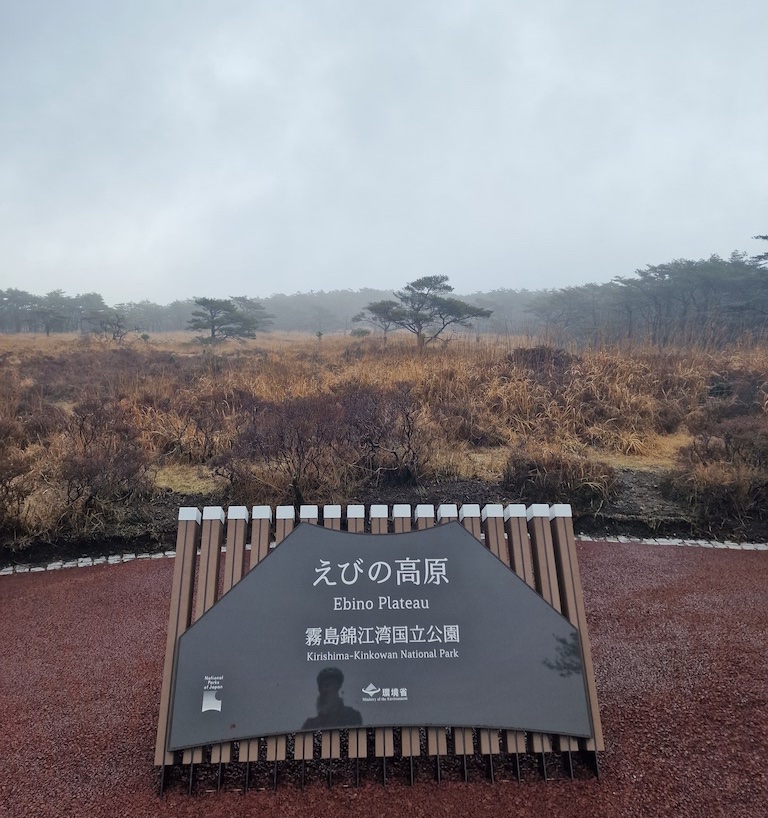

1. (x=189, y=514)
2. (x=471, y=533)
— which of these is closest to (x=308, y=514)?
(x=189, y=514)

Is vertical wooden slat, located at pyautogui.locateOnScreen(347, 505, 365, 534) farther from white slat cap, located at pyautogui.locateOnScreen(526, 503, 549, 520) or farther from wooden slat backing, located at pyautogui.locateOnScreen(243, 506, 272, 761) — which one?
white slat cap, located at pyautogui.locateOnScreen(526, 503, 549, 520)

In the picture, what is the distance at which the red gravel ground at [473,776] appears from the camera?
231cm

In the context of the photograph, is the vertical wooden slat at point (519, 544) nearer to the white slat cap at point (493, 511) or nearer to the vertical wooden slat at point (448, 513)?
the white slat cap at point (493, 511)

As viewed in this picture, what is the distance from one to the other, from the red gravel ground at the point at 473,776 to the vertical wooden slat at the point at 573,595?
0.89ft

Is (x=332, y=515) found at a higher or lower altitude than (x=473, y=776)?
higher

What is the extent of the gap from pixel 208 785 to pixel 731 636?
319cm

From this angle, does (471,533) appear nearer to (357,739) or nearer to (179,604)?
(357,739)

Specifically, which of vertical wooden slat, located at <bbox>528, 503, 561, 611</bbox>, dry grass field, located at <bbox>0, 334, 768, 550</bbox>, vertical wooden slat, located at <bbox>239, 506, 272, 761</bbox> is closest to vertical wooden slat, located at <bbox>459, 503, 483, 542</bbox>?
vertical wooden slat, located at <bbox>528, 503, 561, 611</bbox>

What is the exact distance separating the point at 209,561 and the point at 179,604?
8.9 inches

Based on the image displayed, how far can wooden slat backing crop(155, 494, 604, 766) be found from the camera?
234 centimetres

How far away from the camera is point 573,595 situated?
2570mm

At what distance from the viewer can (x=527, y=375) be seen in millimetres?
9516

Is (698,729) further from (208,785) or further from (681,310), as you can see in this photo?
(681,310)

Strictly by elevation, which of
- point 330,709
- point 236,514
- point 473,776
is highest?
point 236,514
